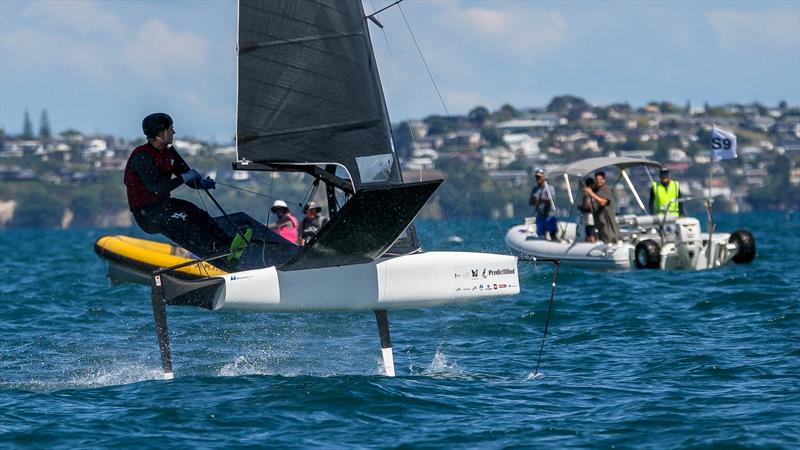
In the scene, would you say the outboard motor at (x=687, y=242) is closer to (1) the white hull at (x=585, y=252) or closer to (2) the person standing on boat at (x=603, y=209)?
(1) the white hull at (x=585, y=252)

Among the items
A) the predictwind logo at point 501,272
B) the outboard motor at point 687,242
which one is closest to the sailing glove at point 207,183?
the predictwind logo at point 501,272

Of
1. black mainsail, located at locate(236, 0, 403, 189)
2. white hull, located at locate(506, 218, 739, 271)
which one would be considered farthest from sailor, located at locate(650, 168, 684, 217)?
black mainsail, located at locate(236, 0, 403, 189)

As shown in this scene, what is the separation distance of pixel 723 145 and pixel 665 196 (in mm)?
1219

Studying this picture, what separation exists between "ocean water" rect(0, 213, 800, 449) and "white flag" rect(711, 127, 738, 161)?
4.85 m

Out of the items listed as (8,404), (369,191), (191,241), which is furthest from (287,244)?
(8,404)

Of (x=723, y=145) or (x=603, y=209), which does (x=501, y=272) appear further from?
(x=723, y=145)

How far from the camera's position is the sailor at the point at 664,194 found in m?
20.8

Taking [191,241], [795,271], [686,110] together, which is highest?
[686,110]

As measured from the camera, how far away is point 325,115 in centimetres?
1023

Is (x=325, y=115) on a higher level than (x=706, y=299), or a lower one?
higher

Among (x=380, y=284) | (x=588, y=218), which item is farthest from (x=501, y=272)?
(x=588, y=218)

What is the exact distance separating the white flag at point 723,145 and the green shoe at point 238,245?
1201cm

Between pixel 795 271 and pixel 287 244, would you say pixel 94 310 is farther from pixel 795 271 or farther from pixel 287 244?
pixel 795 271

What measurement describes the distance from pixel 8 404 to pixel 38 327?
5003 millimetres
